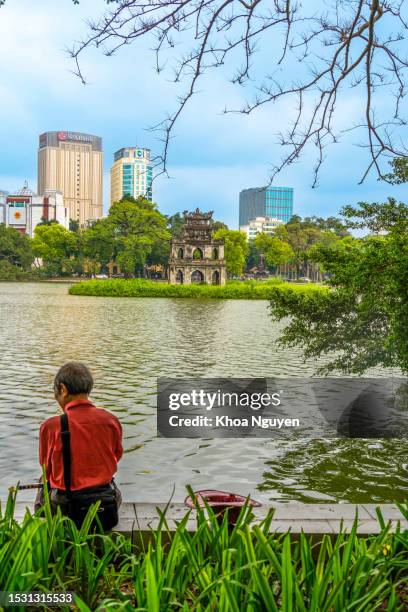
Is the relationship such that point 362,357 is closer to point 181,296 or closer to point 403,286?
point 403,286

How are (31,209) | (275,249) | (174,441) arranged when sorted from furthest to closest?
(31,209) < (275,249) < (174,441)

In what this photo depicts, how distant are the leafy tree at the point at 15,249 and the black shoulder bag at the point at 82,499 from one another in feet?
291

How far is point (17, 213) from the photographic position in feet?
539

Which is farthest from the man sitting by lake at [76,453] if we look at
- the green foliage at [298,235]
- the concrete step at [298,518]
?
the green foliage at [298,235]

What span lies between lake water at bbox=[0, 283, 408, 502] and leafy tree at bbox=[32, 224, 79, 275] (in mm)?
71770

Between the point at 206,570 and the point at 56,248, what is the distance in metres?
92.8

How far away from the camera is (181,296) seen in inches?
2132

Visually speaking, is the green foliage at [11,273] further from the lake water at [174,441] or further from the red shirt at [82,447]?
the red shirt at [82,447]

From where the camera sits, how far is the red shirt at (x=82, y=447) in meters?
3.40

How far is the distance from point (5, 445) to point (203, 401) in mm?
4358

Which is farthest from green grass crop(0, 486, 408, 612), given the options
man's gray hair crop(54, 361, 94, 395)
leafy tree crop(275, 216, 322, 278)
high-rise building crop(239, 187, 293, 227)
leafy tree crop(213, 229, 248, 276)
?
leafy tree crop(275, 216, 322, 278)

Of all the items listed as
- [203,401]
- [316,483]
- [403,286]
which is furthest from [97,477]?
[203,401]

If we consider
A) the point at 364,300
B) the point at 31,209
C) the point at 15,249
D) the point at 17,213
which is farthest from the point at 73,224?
the point at 364,300

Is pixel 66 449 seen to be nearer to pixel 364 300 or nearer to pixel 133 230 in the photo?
pixel 364 300
